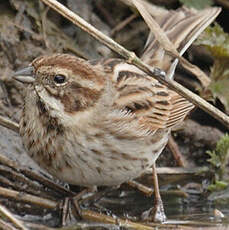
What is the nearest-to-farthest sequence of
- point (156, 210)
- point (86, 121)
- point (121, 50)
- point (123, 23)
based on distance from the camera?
point (121, 50) < point (86, 121) < point (156, 210) < point (123, 23)

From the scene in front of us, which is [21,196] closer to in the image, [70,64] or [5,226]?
[5,226]

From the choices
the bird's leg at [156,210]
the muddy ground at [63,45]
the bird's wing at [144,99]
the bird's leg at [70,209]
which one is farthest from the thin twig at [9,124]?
the bird's leg at [156,210]

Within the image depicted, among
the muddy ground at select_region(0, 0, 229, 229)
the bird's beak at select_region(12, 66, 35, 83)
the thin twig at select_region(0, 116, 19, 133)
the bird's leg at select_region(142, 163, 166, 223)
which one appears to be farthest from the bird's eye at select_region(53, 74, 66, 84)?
the bird's leg at select_region(142, 163, 166, 223)

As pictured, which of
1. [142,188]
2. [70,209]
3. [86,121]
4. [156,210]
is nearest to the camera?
[86,121]

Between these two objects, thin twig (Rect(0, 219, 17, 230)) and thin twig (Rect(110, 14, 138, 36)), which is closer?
thin twig (Rect(0, 219, 17, 230))

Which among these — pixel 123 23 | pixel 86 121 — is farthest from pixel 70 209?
pixel 123 23

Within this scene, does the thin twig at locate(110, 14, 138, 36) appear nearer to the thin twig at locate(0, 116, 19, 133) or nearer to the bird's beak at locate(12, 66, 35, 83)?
A: the thin twig at locate(0, 116, 19, 133)
